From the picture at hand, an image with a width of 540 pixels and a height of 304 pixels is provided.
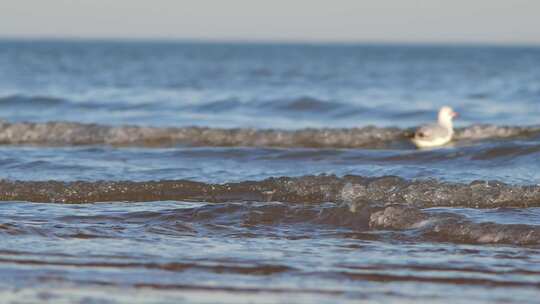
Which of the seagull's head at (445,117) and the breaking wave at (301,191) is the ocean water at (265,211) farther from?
the seagull's head at (445,117)

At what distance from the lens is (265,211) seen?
347 inches

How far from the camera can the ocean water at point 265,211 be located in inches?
243

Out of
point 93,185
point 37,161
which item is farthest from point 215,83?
point 93,185

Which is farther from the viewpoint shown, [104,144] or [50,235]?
[104,144]

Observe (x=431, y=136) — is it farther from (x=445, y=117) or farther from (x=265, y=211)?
(x=265, y=211)

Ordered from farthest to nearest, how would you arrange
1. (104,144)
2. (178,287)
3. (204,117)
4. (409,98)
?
(409,98)
(204,117)
(104,144)
(178,287)

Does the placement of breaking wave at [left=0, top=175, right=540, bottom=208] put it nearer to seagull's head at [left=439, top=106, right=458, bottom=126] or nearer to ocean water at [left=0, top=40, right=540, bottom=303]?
ocean water at [left=0, top=40, right=540, bottom=303]

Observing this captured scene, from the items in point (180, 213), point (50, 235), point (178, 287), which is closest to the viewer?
point (178, 287)

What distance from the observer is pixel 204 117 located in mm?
18984

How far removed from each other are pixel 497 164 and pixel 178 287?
7.05 m

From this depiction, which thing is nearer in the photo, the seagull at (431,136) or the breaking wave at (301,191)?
the breaking wave at (301,191)

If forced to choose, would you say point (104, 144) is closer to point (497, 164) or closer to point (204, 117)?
point (204, 117)

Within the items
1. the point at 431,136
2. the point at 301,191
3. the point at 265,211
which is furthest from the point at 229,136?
the point at 265,211

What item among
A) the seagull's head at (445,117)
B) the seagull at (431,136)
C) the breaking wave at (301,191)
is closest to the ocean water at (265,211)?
the breaking wave at (301,191)
